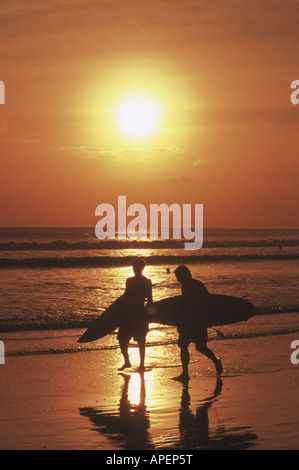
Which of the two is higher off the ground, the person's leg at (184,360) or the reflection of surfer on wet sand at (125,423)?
the person's leg at (184,360)

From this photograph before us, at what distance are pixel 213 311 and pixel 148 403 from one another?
2.83 metres

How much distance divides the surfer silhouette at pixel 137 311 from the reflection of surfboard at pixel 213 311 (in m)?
0.20

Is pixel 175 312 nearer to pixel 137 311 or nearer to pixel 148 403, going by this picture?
pixel 137 311

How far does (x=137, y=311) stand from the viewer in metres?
10.3

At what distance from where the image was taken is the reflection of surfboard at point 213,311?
10.3 m

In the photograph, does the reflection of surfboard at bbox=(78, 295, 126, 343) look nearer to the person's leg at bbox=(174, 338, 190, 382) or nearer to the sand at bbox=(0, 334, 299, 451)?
the sand at bbox=(0, 334, 299, 451)

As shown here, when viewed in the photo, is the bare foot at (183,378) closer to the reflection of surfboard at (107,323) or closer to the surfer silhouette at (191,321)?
the surfer silhouette at (191,321)

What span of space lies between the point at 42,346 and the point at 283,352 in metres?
4.85

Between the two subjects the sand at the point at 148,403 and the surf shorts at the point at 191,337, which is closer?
the sand at the point at 148,403

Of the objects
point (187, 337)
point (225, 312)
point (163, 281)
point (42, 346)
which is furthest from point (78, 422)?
point (163, 281)

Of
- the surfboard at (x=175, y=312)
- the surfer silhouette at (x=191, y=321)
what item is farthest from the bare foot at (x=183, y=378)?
the surfboard at (x=175, y=312)

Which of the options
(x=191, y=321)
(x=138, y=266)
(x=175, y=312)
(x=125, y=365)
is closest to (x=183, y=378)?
(x=191, y=321)

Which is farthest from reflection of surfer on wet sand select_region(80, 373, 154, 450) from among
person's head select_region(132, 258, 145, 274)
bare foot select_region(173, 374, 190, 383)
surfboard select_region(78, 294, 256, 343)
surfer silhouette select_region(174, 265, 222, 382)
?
person's head select_region(132, 258, 145, 274)

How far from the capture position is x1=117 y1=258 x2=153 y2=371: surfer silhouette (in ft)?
33.8
